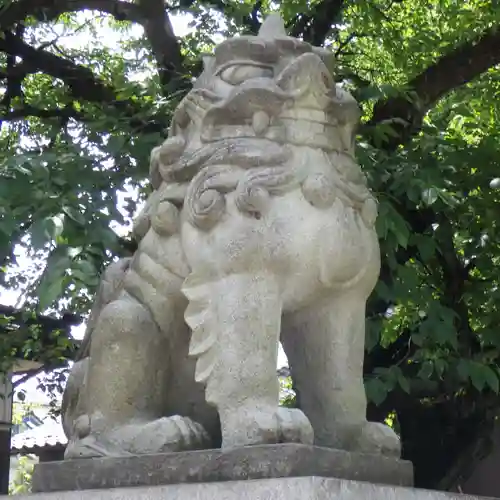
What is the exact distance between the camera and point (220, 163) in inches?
96.9

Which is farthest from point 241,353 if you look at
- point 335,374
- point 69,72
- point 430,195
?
point 69,72

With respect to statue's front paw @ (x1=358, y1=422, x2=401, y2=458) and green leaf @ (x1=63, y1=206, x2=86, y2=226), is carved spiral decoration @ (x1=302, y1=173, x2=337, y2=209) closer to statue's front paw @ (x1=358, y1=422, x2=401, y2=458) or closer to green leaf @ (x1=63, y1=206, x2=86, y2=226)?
statue's front paw @ (x1=358, y1=422, x2=401, y2=458)

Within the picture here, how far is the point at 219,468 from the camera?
7.00ft

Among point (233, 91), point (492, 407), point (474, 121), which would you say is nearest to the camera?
point (233, 91)

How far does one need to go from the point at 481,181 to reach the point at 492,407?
4.75 feet

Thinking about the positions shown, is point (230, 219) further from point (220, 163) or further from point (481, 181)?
point (481, 181)

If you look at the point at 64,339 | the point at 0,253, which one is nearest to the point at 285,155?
the point at 0,253

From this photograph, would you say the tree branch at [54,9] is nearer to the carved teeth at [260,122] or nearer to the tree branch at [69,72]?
the tree branch at [69,72]

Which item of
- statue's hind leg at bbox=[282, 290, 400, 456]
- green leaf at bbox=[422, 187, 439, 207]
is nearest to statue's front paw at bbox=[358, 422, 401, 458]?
statue's hind leg at bbox=[282, 290, 400, 456]

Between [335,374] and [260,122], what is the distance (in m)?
0.71

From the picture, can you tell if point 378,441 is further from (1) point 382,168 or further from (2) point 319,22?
(2) point 319,22

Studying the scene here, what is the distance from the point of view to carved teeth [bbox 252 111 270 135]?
250 cm

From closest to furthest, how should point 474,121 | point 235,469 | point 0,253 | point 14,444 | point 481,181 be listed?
point 235,469, point 0,253, point 481,181, point 474,121, point 14,444

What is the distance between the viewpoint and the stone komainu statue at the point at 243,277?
231cm
